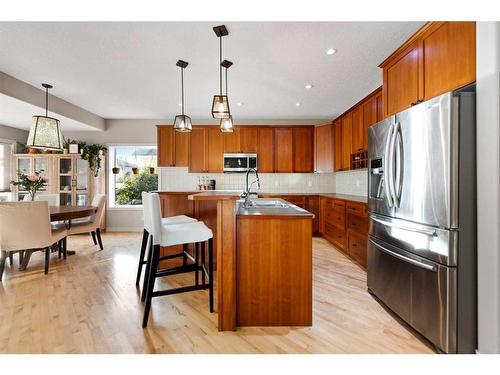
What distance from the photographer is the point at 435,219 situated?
159 centimetres

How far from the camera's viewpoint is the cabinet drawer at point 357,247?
3.03 metres

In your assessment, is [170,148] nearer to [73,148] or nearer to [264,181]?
[73,148]

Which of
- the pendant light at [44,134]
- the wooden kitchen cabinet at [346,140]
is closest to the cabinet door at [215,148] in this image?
the wooden kitchen cabinet at [346,140]

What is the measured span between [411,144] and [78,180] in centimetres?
584

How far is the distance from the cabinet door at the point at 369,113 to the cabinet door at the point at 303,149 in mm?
1611

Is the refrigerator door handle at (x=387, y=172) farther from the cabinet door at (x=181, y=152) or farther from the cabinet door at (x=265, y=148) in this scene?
the cabinet door at (x=181, y=152)

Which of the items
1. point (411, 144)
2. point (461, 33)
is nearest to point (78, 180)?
point (411, 144)

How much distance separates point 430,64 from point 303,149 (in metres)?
3.19

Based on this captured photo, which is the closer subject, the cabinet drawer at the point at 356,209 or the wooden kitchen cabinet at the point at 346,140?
the cabinet drawer at the point at 356,209

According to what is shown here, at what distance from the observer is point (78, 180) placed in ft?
16.6

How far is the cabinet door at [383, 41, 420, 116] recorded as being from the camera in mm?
2070

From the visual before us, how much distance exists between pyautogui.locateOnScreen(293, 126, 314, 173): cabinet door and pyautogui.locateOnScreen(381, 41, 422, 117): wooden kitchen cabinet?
98.8 inches
